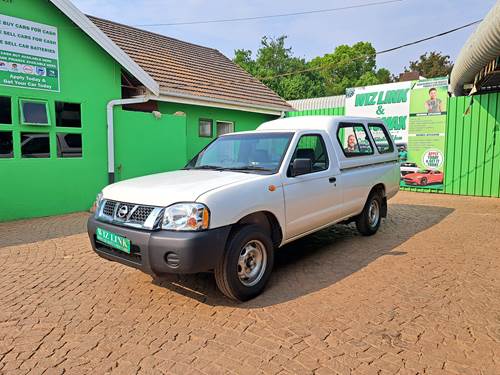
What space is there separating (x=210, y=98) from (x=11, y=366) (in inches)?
363

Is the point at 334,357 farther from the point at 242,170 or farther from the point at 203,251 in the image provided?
the point at 242,170

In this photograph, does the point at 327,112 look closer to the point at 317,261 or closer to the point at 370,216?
the point at 370,216

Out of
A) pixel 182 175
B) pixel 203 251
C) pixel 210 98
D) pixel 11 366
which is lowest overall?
pixel 11 366

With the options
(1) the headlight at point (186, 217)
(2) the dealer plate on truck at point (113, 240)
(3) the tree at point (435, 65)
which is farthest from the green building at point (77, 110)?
(3) the tree at point (435, 65)

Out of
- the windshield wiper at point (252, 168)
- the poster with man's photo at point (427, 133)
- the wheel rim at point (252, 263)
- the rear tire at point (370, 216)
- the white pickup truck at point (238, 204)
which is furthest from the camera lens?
the poster with man's photo at point (427, 133)

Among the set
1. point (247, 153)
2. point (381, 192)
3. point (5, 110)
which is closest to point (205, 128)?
point (5, 110)

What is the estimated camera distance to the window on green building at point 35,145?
810cm

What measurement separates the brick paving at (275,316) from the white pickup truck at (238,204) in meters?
0.50

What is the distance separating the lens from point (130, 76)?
33.3 ft

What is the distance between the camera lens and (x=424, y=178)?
12.3 m

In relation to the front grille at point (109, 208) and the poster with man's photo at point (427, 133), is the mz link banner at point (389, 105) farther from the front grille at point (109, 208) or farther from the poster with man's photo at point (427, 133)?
the front grille at point (109, 208)

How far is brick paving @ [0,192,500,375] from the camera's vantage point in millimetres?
2953

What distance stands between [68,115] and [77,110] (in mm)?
256

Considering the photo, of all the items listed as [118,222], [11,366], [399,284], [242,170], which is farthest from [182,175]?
[399,284]
